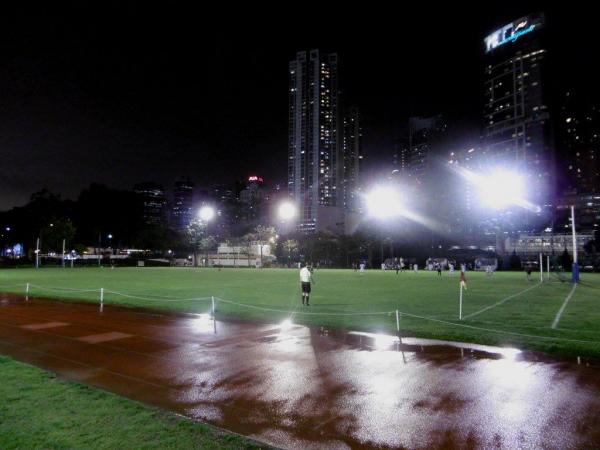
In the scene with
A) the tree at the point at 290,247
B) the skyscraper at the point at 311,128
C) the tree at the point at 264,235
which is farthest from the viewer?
the skyscraper at the point at 311,128

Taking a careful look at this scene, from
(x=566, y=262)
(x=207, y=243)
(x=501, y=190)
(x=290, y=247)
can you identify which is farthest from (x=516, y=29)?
(x=207, y=243)

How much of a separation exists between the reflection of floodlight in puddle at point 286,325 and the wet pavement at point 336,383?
32cm

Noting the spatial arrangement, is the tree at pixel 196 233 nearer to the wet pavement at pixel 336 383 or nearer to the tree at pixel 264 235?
the tree at pixel 264 235

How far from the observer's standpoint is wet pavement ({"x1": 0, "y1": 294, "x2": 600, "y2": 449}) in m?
6.20

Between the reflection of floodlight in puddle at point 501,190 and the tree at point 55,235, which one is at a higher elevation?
the reflection of floodlight in puddle at point 501,190

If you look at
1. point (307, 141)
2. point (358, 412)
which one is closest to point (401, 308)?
point (358, 412)

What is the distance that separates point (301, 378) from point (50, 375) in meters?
5.17

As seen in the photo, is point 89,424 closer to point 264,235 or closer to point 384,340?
point 384,340

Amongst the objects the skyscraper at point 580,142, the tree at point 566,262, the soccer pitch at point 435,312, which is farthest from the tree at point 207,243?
the skyscraper at point 580,142

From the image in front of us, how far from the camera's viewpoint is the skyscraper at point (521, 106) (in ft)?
516

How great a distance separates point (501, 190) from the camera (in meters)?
81.3

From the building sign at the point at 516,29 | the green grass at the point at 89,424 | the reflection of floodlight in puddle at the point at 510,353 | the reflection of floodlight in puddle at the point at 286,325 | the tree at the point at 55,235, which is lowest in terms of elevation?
the reflection of floodlight in puddle at the point at 286,325

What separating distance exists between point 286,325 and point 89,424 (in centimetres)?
929

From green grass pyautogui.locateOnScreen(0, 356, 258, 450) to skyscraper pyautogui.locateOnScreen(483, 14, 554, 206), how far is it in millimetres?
167230
